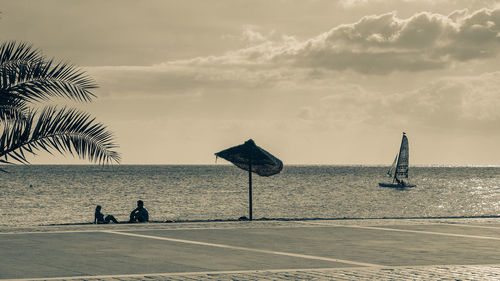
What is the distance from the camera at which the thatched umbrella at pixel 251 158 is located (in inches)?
883

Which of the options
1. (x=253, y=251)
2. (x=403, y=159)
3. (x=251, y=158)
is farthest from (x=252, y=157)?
(x=403, y=159)

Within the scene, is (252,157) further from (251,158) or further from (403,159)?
(403,159)

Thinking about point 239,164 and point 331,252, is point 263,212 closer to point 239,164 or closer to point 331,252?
point 239,164

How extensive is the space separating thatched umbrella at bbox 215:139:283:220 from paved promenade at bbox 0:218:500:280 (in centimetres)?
345

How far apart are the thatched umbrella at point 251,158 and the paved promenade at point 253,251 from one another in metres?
3.45

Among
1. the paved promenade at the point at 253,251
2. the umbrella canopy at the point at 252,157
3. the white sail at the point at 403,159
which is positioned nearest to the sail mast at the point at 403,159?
the white sail at the point at 403,159

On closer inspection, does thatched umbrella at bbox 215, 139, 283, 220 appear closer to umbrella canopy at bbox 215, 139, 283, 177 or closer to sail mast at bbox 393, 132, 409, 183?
umbrella canopy at bbox 215, 139, 283, 177

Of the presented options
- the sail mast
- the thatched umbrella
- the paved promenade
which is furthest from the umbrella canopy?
the sail mast

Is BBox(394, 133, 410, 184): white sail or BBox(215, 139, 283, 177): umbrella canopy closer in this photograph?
BBox(215, 139, 283, 177): umbrella canopy

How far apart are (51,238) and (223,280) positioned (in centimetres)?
658

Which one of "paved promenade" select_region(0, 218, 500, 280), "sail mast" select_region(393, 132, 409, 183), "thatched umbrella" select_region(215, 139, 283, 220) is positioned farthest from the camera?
"sail mast" select_region(393, 132, 409, 183)

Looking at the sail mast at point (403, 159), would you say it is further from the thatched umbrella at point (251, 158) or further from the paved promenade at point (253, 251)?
the paved promenade at point (253, 251)

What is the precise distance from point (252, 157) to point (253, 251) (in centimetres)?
942

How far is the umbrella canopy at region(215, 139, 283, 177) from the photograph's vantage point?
22422 mm
